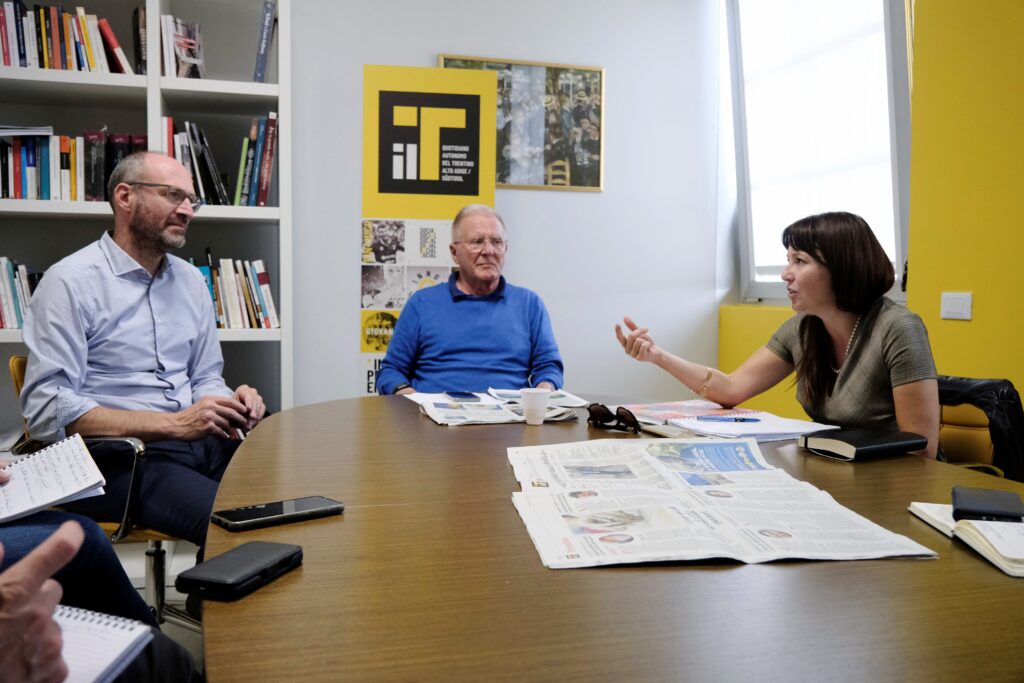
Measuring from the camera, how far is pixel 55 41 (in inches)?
110

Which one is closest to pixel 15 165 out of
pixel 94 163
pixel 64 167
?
pixel 64 167

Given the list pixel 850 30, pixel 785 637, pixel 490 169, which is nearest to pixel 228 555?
pixel 785 637

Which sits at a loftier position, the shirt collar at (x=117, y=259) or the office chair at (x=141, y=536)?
the shirt collar at (x=117, y=259)

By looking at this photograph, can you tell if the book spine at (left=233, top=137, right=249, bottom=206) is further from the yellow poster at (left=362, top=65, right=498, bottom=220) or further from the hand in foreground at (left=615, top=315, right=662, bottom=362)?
the hand in foreground at (left=615, top=315, right=662, bottom=362)

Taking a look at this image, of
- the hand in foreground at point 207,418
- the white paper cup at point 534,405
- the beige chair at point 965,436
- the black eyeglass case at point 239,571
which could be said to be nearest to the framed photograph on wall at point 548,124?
the hand in foreground at point 207,418

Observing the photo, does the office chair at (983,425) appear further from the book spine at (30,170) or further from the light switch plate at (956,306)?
the book spine at (30,170)

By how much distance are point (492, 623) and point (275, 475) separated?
0.68m

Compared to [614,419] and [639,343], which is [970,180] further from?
[614,419]

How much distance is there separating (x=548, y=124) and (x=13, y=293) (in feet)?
7.87

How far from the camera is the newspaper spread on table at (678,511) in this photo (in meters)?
0.91

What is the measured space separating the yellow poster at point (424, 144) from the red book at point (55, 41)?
116 centimetres

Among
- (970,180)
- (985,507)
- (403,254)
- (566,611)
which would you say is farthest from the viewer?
(403,254)

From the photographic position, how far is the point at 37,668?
2.02 feet

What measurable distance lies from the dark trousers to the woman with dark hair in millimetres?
1193
